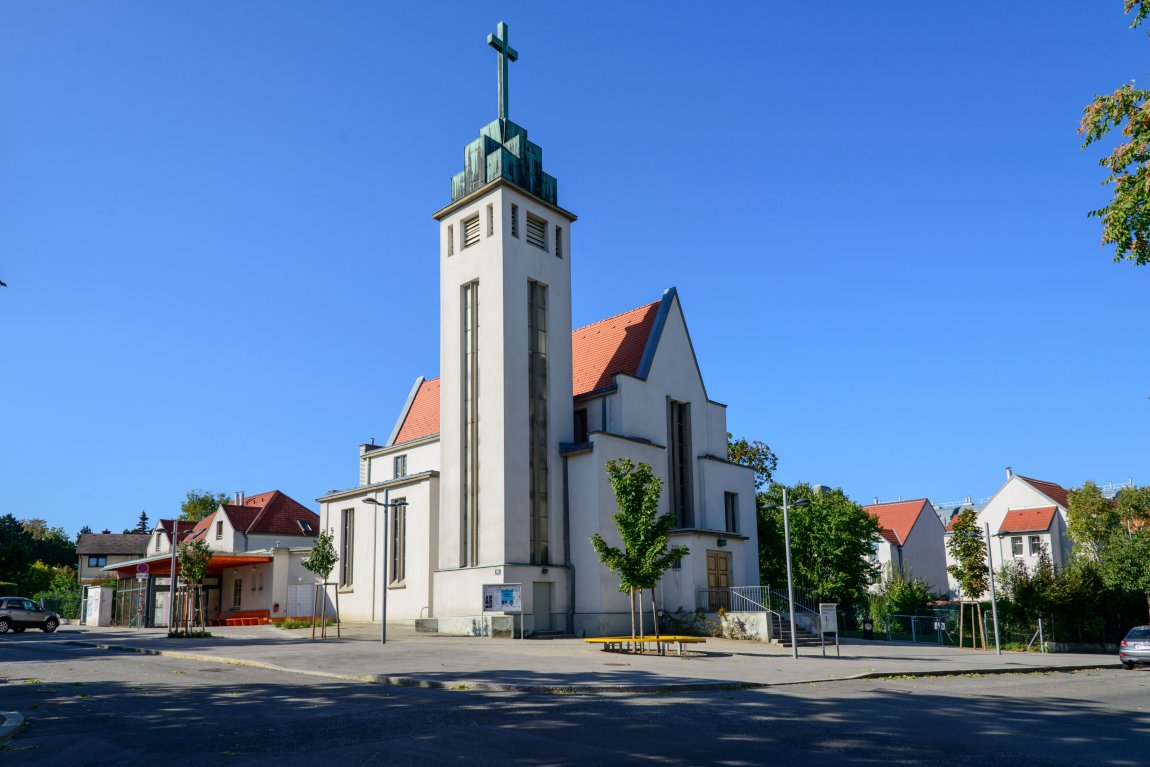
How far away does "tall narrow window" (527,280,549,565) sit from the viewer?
35.1 meters

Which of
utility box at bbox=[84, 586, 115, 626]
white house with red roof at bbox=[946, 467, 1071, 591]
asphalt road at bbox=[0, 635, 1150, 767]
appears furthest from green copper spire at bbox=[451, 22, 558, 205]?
white house with red roof at bbox=[946, 467, 1071, 591]

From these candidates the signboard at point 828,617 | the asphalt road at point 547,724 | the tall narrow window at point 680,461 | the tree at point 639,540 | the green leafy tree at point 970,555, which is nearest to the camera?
the asphalt road at point 547,724

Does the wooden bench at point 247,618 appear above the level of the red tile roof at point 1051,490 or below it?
below

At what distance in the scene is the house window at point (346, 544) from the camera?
142 feet

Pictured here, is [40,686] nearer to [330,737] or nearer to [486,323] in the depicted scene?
[330,737]

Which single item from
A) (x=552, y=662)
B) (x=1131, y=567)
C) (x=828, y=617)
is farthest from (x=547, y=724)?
(x=1131, y=567)

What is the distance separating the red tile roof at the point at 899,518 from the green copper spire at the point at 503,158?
4296 centimetres

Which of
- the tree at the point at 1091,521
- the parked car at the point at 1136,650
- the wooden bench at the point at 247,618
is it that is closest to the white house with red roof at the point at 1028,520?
the tree at the point at 1091,521

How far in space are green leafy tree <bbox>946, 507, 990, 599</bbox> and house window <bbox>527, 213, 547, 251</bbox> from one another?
2074cm

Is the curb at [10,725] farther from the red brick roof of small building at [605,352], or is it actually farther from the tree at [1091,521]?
the tree at [1091,521]

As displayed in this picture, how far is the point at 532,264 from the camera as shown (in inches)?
1465

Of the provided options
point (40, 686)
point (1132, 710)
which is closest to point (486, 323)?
point (40, 686)

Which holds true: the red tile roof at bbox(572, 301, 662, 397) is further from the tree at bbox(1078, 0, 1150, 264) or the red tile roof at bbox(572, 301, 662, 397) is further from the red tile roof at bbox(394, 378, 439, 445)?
the tree at bbox(1078, 0, 1150, 264)

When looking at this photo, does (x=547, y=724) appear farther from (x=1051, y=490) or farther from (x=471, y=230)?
(x=1051, y=490)
